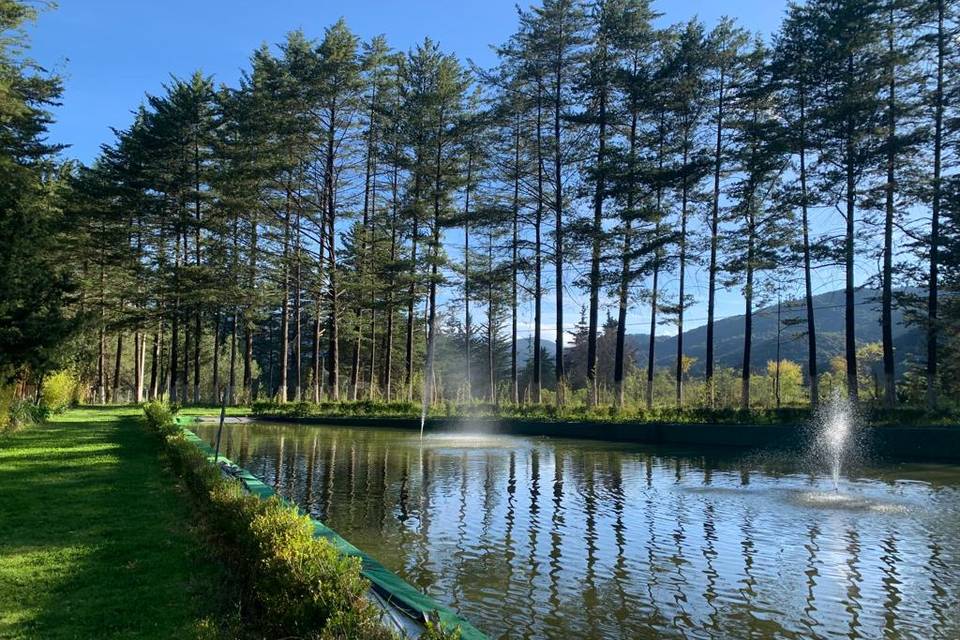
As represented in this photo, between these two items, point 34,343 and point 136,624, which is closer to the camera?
point 136,624

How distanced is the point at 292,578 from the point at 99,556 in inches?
133

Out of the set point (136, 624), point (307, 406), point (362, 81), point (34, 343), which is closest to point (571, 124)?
point (362, 81)

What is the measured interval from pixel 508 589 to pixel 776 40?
24257mm

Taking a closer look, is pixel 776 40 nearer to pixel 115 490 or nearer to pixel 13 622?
pixel 115 490

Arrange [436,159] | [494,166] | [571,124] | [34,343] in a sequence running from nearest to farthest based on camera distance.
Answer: [34,343] < [571,124] < [494,166] < [436,159]

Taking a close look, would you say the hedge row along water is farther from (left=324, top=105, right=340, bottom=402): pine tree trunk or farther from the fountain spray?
(left=324, top=105, right=340, bottom=402): pine tree trunk

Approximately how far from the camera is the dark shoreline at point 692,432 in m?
15.6

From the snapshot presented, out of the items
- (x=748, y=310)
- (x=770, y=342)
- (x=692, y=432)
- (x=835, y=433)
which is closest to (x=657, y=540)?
(x=692, y=432)

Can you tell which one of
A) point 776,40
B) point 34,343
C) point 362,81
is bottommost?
point 34,343

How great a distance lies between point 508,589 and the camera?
587 centimetres

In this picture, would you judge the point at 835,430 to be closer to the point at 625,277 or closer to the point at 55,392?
the point at 625,277

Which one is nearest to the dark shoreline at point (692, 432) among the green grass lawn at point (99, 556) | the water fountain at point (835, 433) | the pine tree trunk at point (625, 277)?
the water fountain at point (835, 433)

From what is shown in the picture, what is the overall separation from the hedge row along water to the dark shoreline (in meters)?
15.3

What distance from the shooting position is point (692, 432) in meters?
19.2
